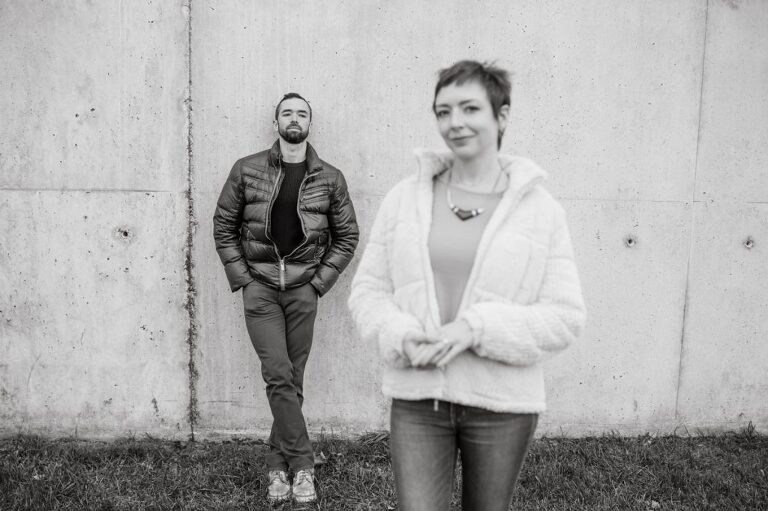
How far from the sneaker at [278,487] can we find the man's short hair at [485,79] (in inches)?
104

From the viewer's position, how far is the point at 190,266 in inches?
181

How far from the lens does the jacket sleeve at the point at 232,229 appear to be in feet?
13.3

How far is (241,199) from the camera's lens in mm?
4066

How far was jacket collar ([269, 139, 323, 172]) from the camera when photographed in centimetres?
404

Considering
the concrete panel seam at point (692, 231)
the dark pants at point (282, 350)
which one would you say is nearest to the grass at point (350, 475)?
the dark pants at point (282, 350)

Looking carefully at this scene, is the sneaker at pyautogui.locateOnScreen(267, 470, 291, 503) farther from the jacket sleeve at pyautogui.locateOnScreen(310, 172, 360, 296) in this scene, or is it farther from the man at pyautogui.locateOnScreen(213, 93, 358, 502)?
the jacket sleeve at pyautogui.locateOnScreen(310, 172, 360, 296)

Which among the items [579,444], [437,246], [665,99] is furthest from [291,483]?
[665,99]

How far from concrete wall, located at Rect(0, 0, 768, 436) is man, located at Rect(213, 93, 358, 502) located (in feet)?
1.59

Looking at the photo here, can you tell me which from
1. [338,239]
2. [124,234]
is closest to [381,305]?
[338,239]

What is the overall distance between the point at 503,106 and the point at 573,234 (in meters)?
2.75

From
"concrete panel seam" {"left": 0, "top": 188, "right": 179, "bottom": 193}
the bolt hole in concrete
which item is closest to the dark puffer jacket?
"concrete panel seam" {"left": 0, "top": 188, "right": 179, "bottom": 193}

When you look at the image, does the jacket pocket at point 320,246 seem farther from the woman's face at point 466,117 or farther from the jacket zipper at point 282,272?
the woman's face at point 466,117

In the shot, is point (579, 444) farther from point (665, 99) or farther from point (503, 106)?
point (503, 106)

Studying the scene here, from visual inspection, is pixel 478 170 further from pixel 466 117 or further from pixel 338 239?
pixel 338 239
